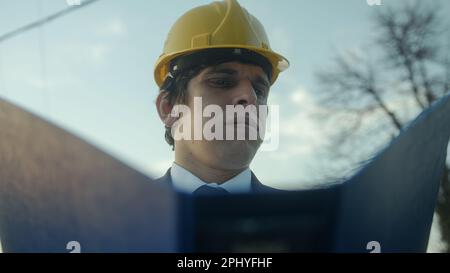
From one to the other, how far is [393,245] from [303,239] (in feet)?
1.13

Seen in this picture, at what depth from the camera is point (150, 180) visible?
2076 millimetres

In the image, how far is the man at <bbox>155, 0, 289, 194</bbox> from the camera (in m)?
2.16

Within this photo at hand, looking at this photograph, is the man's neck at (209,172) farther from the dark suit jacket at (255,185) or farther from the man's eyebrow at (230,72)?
the man's eyebrow at (230,72)

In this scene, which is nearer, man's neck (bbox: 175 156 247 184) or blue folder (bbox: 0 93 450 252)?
blue folder (bbox: 0 93 450 252)

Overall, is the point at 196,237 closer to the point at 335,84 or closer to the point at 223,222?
the point at 223,222

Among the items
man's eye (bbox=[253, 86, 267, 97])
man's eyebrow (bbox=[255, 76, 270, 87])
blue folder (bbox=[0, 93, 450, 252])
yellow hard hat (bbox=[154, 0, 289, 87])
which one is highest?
yellow hard hat (bbox=[154, 0, 289, 87])

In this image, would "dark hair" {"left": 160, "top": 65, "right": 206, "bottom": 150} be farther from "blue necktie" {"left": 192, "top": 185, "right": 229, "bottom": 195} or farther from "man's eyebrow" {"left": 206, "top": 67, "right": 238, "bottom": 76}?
"blue necktie" {"left": 192, "top": 185, "right": 229, "bottom": 195}

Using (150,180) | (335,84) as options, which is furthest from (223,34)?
(150,180)

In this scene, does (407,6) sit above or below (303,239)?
above

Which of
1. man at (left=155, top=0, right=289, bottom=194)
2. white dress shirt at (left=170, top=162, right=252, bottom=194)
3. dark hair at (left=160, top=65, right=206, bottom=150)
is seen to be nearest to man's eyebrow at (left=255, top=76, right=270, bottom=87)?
man at (left=155, top=0, right=289, bottom=194)

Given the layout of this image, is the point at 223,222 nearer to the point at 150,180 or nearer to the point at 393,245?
the point at 150,180

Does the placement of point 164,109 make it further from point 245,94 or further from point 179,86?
point 245,94

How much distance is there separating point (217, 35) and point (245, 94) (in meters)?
0.24
